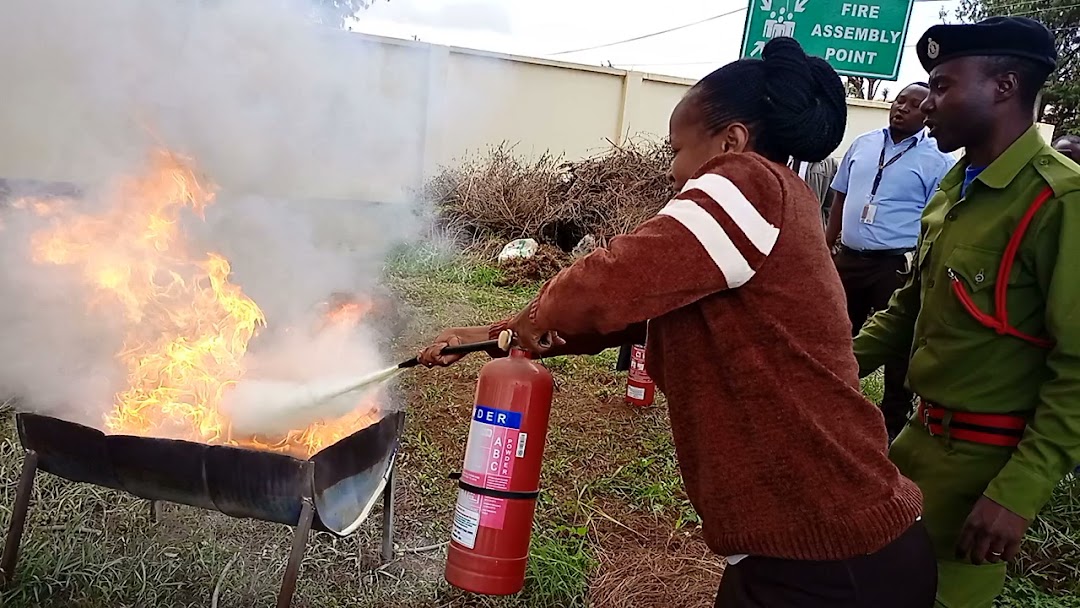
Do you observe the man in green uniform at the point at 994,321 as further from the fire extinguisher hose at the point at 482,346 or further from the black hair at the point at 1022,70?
the fire extinguisher hose at the point at 482,346

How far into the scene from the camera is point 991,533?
1.91 metres

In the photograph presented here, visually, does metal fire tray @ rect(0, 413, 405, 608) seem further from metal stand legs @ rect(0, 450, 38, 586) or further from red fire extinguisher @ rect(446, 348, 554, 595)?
red fire extinguisher @ rect(446, 348, 554, 595)

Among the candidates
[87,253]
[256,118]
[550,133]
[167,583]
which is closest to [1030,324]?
[167,583]

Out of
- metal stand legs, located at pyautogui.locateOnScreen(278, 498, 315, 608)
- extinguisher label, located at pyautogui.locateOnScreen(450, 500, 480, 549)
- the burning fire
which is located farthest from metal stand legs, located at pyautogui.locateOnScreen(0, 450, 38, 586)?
extinguisher label, located at pyautogui.locateOnScreen(450, 500, 480, 549)

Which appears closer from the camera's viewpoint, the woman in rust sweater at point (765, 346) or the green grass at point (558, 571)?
the woman in rust sweater at point (765, 346)

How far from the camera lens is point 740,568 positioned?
5.78 ft

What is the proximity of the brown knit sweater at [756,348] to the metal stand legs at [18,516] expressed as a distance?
89.8 inches

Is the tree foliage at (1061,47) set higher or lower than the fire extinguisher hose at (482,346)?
higher

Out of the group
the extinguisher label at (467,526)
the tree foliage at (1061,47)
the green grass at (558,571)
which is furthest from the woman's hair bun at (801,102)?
the tree foliage at (1061,47)

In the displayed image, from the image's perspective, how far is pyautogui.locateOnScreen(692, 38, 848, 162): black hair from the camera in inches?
67.7

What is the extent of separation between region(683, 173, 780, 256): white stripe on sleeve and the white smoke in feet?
8.25

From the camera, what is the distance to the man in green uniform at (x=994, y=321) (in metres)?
1.89

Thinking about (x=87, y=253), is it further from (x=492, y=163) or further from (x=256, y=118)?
(x=492, y=163)

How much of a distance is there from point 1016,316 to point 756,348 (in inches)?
35.0
